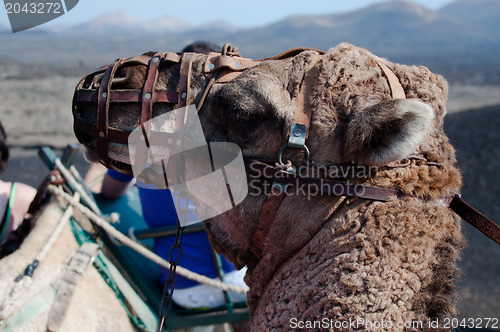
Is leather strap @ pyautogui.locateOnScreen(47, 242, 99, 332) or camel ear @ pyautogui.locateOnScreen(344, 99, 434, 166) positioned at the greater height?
camel ear @ pyautogui.locateOnScreen(344, 99, 434, 166)

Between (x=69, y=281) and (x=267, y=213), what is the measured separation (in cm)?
162

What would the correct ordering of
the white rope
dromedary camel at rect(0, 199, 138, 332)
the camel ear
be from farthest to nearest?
the white rope < dromedary camel at rect(0, 199, 138, 332) < the camel ear

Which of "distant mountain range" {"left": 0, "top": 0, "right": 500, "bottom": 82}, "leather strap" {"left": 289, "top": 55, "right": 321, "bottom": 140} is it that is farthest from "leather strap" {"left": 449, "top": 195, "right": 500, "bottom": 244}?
"distant mountain range" {"left": 0, "top": 0, "right": 500, "bottom": 82}

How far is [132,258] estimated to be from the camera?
3.39 m

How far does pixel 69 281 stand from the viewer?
2713 mm

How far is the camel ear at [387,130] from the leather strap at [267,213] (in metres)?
0.34

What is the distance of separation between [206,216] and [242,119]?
0.56m

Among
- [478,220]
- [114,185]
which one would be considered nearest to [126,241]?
[114,185]

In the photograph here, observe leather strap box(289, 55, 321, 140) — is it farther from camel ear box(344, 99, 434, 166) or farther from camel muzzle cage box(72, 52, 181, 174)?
camel muzzle cage box(72, 52, 181, 174)

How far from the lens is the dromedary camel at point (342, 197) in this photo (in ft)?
5.20

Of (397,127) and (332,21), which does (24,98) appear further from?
(332,21)

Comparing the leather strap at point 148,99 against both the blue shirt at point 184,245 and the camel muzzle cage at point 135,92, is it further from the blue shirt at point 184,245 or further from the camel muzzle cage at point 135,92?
the blue shirt at point 184,245

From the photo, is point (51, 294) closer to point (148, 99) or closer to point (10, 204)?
point (10, 204)

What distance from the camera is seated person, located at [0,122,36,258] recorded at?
307cm
